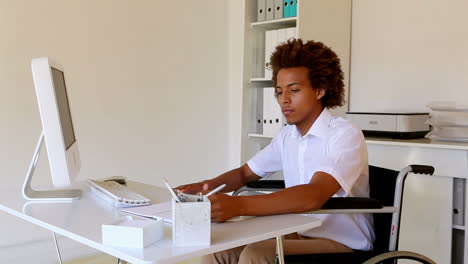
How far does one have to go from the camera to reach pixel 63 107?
169cm

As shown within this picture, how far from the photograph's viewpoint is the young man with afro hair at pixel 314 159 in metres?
1.53

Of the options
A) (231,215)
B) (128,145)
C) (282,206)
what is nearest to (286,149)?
(282,206)

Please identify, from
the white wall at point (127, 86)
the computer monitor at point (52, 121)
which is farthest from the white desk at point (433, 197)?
the computer monitor at point (52, 121)

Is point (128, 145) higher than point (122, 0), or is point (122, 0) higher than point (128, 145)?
point (122, 0)

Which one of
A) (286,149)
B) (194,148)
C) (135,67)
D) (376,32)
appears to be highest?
(376,32)

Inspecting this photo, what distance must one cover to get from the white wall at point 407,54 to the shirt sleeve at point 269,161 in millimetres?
1355

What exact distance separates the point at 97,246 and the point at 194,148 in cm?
238

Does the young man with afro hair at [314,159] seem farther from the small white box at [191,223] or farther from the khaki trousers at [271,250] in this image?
the small white box at [191,223]

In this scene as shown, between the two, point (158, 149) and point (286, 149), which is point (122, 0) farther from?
point (286, 149)

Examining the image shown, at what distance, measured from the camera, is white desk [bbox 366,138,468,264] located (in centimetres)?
248

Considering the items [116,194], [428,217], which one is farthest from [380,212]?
[428,217]

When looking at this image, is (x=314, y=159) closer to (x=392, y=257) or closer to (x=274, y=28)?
(x=392, y=257)

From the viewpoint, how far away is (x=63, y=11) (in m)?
2.83

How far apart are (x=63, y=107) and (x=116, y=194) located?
333 mm
